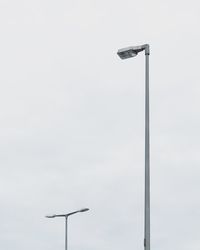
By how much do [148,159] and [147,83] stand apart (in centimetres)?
241

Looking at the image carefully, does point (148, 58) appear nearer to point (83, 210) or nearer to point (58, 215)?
point (83, 210)

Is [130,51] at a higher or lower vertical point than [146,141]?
higher

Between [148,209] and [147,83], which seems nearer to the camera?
[148,209]

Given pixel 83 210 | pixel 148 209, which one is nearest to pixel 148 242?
pixel 148 209

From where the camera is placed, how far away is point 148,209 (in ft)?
70.8

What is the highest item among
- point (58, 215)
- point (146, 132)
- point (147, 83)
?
point (147, 83)

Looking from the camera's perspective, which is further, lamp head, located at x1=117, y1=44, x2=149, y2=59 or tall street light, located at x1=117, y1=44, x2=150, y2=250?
lamp head, located at x1=117, y1=44, x2=149, y2=59

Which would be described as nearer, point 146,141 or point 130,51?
point 146,141

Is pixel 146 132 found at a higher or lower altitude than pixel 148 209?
higher

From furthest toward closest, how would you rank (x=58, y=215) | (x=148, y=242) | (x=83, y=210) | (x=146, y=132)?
(x=58, y=215), (x=83, y=210), (x=146, y=132), (x=148, y=242)

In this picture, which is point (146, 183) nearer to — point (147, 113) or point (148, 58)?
point (147, 113)

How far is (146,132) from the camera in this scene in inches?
888

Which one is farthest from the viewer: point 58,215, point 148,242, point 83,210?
point 58,215

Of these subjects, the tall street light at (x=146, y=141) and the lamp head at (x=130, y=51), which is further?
the lamp head at (x=130, y=51)
